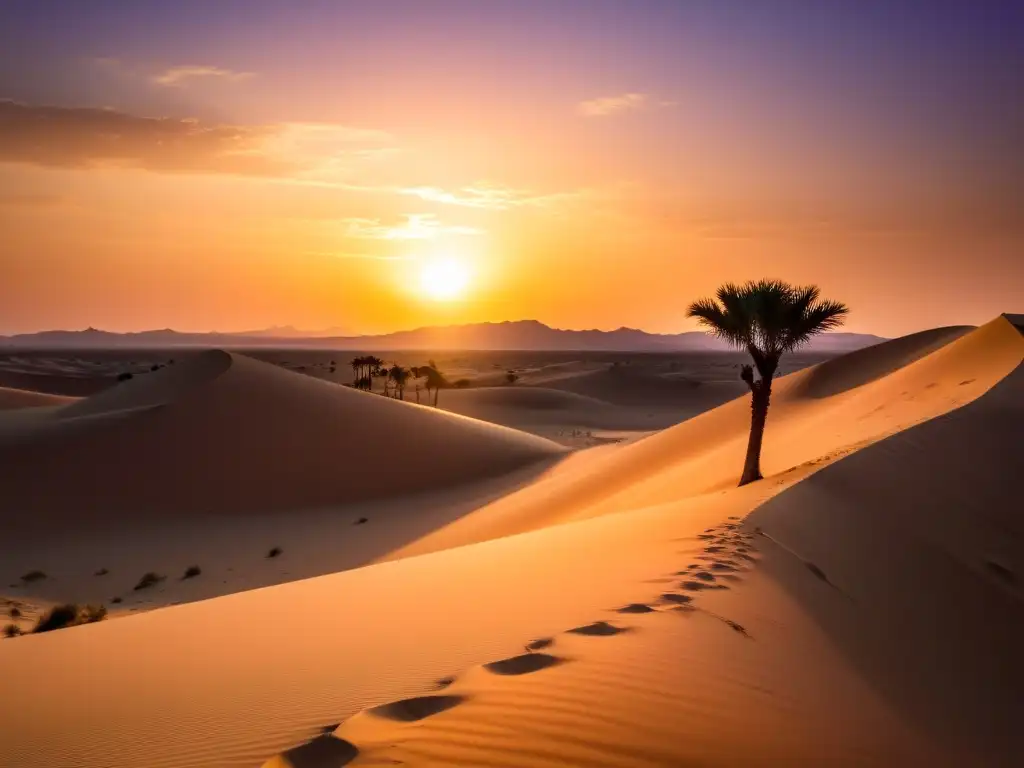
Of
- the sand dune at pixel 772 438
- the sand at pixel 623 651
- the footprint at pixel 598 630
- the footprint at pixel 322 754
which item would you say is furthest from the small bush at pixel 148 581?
the footprint at pixel 322 754

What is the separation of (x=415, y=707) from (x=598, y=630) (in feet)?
5.56

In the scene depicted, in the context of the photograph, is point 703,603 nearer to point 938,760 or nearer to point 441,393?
point 938,760

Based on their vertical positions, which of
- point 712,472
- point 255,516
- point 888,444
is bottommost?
point 255,516

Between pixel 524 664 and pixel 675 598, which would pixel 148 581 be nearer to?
pixel 675 598

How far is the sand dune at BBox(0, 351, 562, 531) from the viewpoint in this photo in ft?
81.6

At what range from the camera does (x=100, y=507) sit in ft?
78.4

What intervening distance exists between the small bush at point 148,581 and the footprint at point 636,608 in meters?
13.7

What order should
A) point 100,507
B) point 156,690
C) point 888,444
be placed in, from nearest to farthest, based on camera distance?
1. point 156,690
2. point 888,444
3. point 100,507

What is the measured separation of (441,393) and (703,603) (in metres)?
65.8

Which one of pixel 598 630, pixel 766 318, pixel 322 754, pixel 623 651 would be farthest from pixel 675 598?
pixel 766 318

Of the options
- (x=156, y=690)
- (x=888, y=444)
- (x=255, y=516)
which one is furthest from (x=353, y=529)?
(x=156, y=690)

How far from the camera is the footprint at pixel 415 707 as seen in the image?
3963mm

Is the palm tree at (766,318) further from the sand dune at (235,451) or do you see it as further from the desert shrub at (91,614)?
the sand dune at (235,451)

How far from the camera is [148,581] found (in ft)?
53.4
